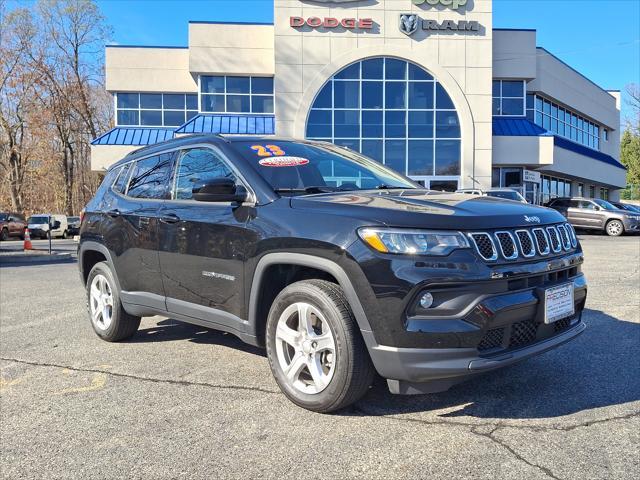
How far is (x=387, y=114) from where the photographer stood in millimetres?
26719

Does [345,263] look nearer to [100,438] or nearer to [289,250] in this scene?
[289,250]

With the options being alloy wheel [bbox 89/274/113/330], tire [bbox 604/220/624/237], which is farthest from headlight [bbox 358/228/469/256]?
tire [bbox 604/220/624/237]

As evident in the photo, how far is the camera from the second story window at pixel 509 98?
99.0 ft

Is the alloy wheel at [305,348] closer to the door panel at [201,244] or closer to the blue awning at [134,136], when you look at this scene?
the door panel at [201,244]

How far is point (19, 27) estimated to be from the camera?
43.1 meters

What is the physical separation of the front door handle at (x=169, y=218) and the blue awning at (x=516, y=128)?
27179 mm

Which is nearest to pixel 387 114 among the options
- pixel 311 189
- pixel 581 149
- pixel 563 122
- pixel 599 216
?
pixel 599 216

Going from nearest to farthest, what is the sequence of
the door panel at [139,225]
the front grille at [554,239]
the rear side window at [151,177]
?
the front grille at [554,239] → the door panel at [139,225] → the rear side window at [151,177]

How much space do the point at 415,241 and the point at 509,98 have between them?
30.6m

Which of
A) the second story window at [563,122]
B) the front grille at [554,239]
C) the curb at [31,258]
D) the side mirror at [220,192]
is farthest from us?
the second story window at [563,122]

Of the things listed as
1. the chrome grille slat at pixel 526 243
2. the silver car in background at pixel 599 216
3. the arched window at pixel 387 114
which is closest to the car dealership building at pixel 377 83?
the arched window at pixel 387 114

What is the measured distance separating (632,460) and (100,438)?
2.83 m

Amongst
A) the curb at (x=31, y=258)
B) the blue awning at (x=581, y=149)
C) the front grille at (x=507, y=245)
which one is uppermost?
the blue awning at (x=581, y=149)

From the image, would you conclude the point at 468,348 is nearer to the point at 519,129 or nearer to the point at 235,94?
the point at 235,94
